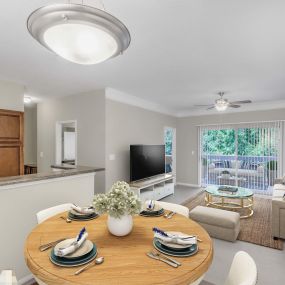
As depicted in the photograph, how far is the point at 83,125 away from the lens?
432cm

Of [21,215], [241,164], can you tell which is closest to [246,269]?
[21,215]

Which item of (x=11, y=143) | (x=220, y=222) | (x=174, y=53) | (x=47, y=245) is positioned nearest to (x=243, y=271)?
(x=47, y=245)

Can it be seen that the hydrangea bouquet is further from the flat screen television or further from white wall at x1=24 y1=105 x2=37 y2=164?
white wall at x1=24 y1=105 x2=37 y2=164

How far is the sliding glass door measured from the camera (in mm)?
5457

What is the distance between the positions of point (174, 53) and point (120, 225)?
208 cm

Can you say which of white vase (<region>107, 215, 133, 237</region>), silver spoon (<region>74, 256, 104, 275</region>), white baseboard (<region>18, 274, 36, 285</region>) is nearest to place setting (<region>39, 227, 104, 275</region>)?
silver spoon (<region>74, 256, 104, 275</region>)

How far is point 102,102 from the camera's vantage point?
13.2 feet

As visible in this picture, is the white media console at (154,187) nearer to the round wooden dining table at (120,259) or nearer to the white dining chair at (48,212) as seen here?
the white dining chair at (48,212)

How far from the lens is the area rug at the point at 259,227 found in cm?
298

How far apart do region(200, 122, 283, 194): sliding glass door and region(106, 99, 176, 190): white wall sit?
228 centimetres

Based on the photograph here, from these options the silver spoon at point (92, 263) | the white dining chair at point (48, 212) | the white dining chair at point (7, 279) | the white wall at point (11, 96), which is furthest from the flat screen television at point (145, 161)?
the white dining chair at point (7, 279)

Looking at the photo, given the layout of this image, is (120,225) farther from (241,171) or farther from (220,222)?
(241,171)

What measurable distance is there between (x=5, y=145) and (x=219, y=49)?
3.47m

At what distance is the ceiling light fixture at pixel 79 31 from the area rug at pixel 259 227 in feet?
11.1
